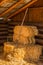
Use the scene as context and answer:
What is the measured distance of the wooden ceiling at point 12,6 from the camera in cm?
546

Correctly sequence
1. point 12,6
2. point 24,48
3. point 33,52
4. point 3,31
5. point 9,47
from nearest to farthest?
point 24,48 → point 33,52 → point 9,47 → point 12,6 → point 3,31

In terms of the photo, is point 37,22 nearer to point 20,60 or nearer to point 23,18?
point 23,18

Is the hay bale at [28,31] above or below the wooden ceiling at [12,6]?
below

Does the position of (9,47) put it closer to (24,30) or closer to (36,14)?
(24,30)

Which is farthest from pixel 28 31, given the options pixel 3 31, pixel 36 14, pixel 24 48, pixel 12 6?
pixel 3 31

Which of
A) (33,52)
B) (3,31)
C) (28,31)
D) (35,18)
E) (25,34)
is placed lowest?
(33,52)

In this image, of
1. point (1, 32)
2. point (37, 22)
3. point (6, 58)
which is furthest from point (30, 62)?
point (1, 32)

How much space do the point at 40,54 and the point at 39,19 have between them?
4.31 ft

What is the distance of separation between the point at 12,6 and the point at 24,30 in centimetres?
95

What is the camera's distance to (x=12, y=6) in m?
5.84

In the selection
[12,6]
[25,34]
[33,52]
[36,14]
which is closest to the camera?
[33,52]

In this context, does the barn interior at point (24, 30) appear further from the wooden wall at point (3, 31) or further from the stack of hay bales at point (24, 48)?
the wooden wall at point (3, 31)

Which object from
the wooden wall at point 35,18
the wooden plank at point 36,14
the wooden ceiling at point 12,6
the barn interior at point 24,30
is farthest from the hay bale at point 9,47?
the wooden plank at point 36,14

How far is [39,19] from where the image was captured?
612 centimetres
